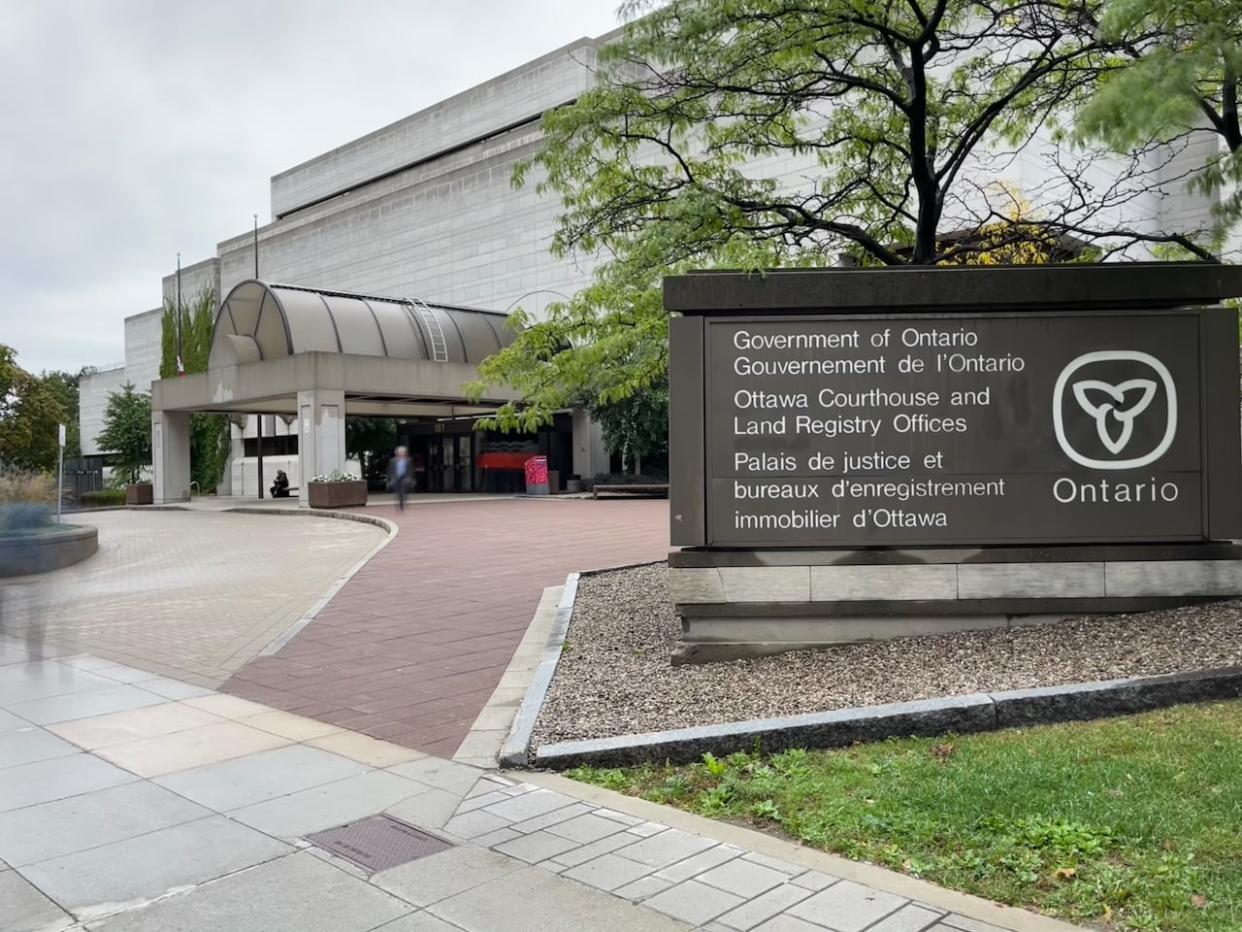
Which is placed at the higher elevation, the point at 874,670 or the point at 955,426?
the point at 955,426

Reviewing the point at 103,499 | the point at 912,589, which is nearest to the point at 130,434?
the point at 103,499

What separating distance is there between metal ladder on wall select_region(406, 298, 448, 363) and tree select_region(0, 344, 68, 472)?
67.7 ft

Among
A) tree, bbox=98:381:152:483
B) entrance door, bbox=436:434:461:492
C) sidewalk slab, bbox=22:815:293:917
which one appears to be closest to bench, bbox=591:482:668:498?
entrance door, bbox=436:434:461:492

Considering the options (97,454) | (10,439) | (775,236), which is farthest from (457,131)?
(775,236)

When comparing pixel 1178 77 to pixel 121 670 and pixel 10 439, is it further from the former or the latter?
pixel 10 439

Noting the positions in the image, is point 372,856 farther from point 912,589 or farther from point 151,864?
point 912,589

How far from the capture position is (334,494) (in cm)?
2953

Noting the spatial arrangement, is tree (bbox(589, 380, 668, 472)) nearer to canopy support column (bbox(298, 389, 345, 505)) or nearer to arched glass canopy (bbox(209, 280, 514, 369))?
arched glass canopy (bbox(209, 280, 514, 369))

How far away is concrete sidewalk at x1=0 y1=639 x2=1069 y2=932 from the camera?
149 inches

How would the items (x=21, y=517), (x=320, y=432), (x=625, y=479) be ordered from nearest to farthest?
1. (x=21, y=517)
2. (x=320, y=432)
3. (x=625, y=479)

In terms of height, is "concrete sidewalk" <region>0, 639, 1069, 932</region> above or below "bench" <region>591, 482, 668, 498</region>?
below

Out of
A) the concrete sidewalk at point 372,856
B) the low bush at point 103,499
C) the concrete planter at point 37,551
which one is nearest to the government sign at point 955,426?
the concrete sidewalk at point 372,856

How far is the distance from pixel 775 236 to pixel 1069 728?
18.5 feet

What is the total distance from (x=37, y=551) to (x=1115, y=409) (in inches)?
646
